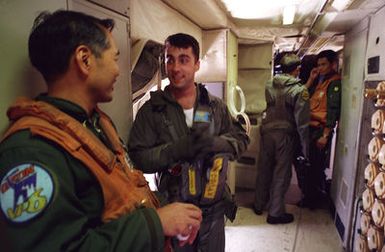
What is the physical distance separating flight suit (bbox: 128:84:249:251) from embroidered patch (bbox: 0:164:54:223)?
0.78 m

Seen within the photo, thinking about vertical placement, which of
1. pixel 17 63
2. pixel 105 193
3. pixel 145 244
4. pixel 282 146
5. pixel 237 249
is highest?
pixel 17 63

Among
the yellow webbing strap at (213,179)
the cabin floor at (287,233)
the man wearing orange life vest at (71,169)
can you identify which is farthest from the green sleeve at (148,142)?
the cabin floor at (287,233)

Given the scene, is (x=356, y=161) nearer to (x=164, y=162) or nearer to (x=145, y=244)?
(x=164, y=162)

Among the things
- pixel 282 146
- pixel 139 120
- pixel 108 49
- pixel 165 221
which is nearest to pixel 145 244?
pixel 165 221

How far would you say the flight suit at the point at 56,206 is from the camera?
573 millimetres

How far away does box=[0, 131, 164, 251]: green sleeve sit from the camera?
575 mm

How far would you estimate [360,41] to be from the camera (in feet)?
8.10

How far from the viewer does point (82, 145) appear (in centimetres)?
69

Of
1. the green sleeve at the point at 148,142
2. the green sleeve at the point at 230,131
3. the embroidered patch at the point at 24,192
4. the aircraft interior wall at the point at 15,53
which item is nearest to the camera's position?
the embroidered patch at the point at 24,192

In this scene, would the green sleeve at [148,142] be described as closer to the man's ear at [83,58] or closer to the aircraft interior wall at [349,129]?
the man's ear at [83,58]

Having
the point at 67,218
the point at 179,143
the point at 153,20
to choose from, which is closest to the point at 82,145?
the point at 67,218

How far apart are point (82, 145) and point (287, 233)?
2.65 m

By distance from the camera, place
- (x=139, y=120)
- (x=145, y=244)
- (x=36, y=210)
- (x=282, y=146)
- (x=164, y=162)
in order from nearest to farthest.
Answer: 1. (x=36, y=210)
2. (x=145, y=244)
3. (x=164, y=162)
4. (x=139, y=120)
5. (x=282, y=146)

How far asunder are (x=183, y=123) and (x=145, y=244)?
0.88m
